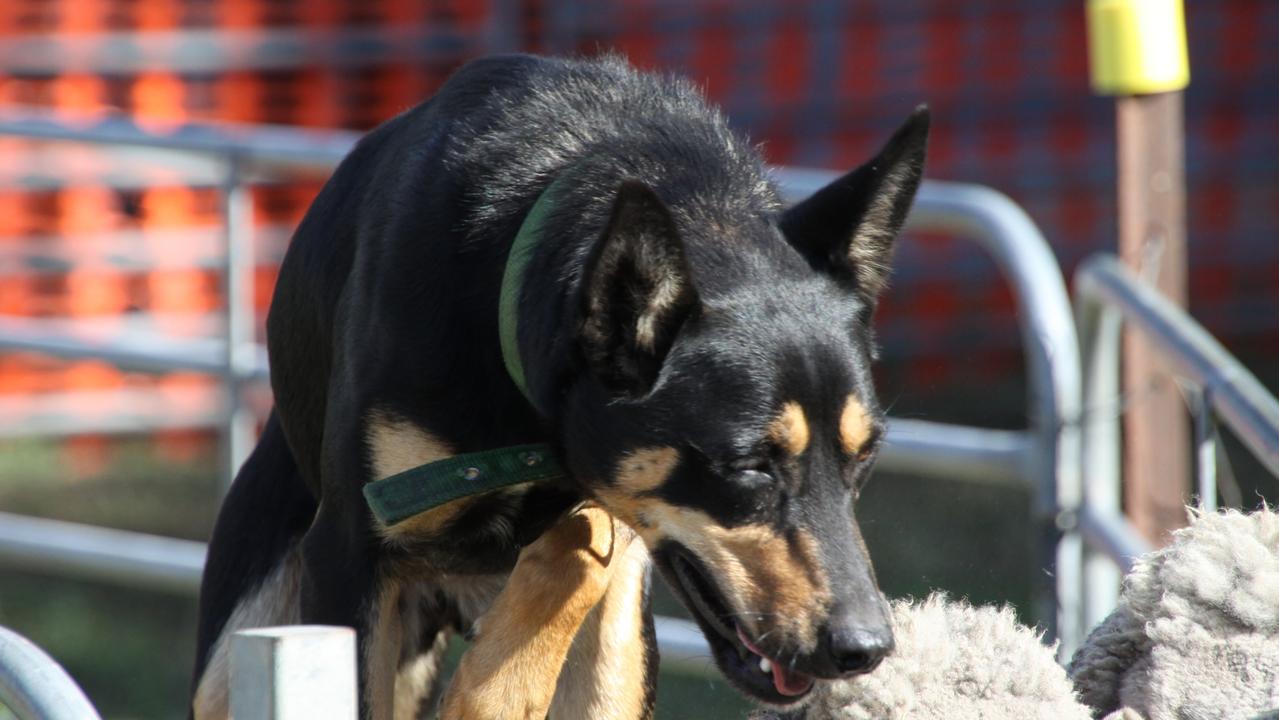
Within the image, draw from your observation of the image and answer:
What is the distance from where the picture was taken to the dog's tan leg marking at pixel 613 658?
3188 mm

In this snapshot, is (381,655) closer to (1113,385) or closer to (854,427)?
(854,427)

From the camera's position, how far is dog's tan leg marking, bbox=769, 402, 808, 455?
2.48 m

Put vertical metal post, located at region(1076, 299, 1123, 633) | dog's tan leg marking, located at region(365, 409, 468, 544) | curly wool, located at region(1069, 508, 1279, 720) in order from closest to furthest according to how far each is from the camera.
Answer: curly wool, located at region(1069, 508, 1279, 720) < dog's tan leg marking, located at region(365, 409, 468, 544) < vertical metal post, located at region(1076, 299, 1123, 633)

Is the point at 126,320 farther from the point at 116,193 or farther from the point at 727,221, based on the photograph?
the point at 727,221

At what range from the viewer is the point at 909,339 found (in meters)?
10.8

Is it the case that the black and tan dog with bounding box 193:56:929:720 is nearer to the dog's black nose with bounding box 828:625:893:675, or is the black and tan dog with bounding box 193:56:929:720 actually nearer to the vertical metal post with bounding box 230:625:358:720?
the dog's black nose with bounding box 828:625:893:675

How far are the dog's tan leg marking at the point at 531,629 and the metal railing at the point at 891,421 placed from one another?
2.54 ft

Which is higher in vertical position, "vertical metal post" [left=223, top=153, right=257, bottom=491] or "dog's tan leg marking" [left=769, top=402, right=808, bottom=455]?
"dog's tan leg marking" [left=769, top=402, right=808, bottom=455]

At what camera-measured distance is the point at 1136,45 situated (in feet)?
13.8

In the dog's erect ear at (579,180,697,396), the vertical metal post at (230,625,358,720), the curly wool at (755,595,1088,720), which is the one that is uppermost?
the dog's erect ear at (579,180,697,396)

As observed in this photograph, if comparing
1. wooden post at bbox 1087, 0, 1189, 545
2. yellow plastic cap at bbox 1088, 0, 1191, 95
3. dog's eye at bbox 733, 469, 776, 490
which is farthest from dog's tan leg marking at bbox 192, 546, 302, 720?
yellow plastic cap at bbox 1088, 0, 1191, 95

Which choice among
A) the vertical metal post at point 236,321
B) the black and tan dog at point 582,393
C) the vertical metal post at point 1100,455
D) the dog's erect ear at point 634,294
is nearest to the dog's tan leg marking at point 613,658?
the black and tan dog at point 582,393

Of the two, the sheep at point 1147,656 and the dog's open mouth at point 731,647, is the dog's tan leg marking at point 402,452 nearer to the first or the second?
the dog's open mouth at point 731,647

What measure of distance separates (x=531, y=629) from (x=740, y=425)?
0.65 metres
